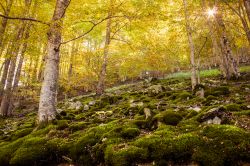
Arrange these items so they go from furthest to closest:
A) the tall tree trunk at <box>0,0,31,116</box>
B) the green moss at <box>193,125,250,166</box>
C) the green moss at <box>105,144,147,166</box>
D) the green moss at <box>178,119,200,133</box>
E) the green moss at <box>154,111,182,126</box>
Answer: the tall tree trunk at <box>0,0,31,116</box> < the green moss at <box>154,111,182,126</box> < the green moss at <box>178,119,200,133</box> < the green moss at <box>105,144,147,166</box> < the green moss at <box>193,125,250,166</box>

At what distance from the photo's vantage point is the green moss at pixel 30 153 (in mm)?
5219

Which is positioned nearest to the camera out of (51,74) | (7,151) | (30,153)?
(30,153)

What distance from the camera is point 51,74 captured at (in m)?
8.16

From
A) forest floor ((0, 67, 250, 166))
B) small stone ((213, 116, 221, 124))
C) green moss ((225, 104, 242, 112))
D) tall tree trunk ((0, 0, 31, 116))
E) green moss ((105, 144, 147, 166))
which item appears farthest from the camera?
tall tree trunk ((0, 0, 31, 116))

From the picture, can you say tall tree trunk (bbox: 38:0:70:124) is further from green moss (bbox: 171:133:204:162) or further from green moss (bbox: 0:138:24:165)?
green moss (bbox: 171:133:204:162)

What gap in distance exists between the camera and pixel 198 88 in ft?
34.2

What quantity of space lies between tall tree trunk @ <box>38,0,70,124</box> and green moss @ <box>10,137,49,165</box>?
2049 mm

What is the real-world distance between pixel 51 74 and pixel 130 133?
413cm

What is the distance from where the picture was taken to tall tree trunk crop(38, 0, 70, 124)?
7.86 m

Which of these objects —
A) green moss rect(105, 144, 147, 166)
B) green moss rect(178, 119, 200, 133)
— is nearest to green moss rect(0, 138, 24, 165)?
green moss rect(105, 144, 147, 166)

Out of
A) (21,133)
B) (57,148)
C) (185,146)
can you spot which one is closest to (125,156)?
(185,146)

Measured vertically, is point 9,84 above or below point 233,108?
below

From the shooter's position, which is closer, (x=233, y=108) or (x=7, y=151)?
(x=7, y=151)

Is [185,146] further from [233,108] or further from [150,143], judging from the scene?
[233,108]
